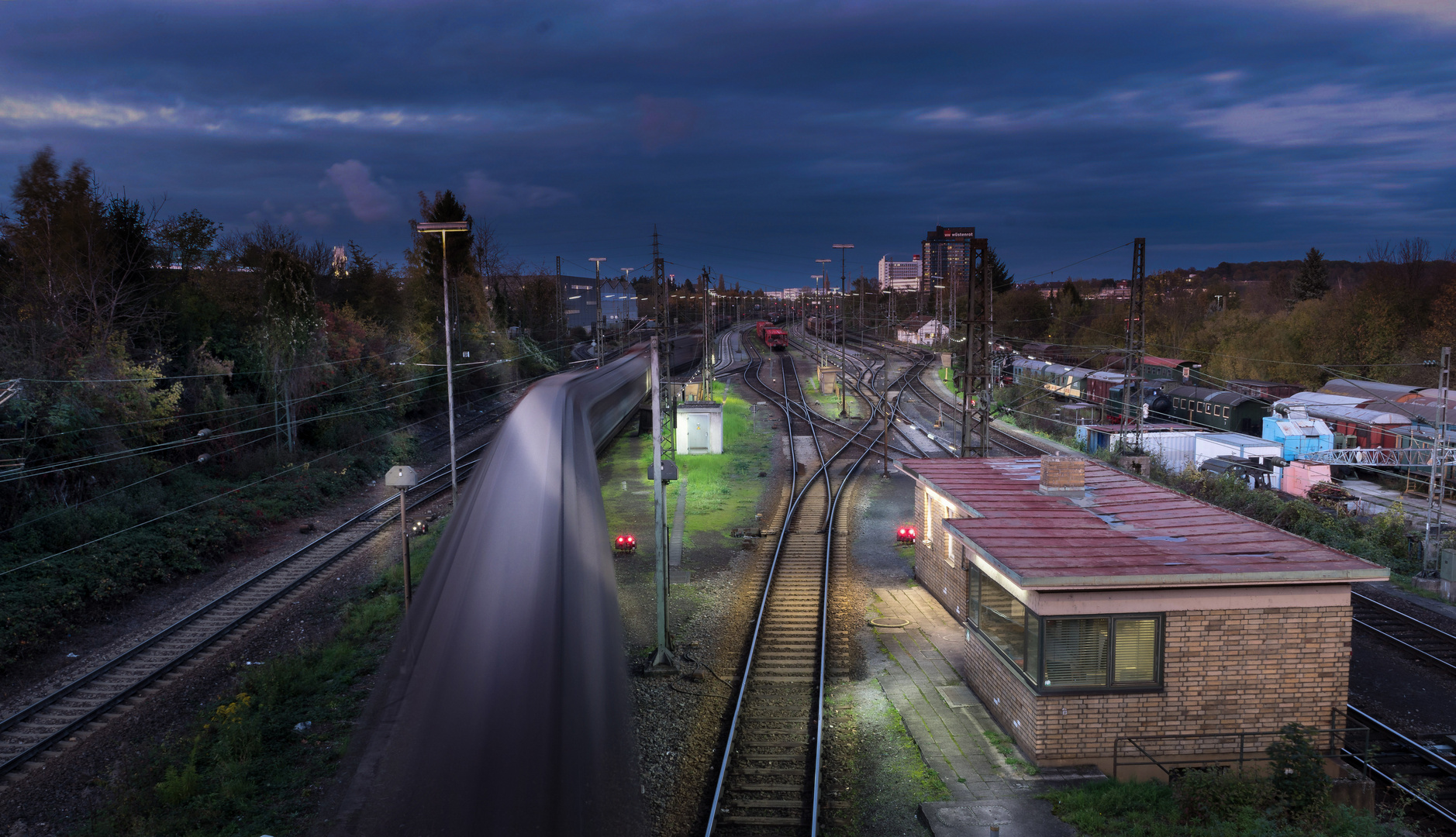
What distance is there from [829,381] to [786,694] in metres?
41.7

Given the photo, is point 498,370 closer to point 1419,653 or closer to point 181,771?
point 181,771

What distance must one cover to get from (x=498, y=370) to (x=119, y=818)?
151 feet

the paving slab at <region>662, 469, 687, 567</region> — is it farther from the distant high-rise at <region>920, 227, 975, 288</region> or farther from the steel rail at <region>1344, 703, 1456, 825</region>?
the steel rail at <region>1344, 703, 1456, 825</region>

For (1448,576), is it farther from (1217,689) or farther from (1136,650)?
(1136,650)

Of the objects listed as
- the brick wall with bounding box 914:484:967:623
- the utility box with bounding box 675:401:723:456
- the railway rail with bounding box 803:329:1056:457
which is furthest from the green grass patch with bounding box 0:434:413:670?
the railway rail with bounding box 803:329:1056:457

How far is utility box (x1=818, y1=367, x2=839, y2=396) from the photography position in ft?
175

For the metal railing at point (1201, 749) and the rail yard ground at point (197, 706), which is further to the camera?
the metal railing at point (1201, 749)

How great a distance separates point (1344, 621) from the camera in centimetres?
1062

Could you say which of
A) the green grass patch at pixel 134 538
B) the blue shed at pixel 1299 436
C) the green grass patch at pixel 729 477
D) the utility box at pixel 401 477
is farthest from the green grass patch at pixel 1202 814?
the blue shed at pixel 1299 436

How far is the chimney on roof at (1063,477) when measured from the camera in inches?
615

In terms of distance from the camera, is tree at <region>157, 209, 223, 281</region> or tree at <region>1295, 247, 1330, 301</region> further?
tree at <region>1295, 247, 1330, 301</region>

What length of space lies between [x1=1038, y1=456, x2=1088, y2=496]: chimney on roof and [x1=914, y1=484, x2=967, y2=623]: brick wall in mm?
2085

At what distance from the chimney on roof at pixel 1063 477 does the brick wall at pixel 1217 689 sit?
16.6ft

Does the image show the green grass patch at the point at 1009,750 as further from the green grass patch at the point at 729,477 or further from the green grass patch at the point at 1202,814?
the green grass patch at the point at 729,477
